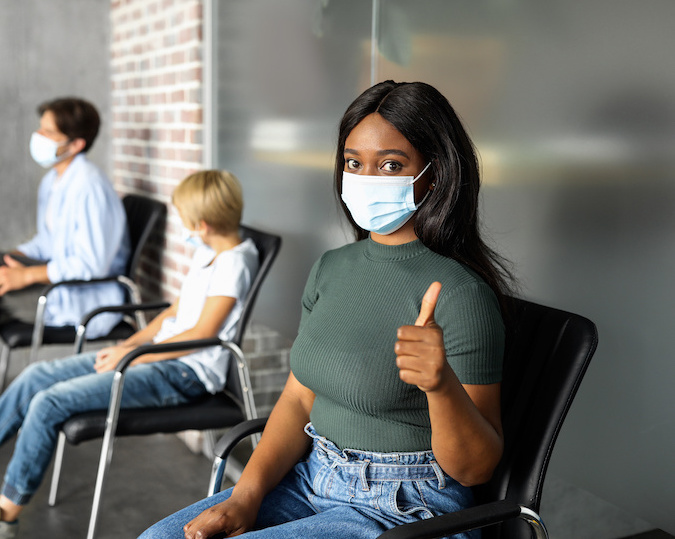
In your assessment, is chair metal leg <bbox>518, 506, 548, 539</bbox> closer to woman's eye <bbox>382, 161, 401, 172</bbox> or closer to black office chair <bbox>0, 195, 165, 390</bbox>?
woman's eye <bbox>382, 161, 401, 172</bbox>

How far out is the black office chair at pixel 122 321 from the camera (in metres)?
2.99

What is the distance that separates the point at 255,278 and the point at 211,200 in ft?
0.92

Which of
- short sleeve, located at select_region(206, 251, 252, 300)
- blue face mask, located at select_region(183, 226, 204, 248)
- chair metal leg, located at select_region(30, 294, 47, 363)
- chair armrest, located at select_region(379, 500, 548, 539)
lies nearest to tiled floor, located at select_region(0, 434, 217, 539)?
chair metal leg, located at select_region(30, 294, 47, 363)

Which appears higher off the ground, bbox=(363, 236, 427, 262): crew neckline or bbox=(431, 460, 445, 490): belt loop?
bbox=(363, 236, 427, 262): crew neckline

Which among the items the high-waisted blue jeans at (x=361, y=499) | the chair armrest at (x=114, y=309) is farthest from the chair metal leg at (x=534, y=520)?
the chair armrest at (x=114, y=309)

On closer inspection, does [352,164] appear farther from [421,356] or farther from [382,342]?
[421,356]

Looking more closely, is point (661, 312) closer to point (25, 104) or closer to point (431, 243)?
point (431, 243)

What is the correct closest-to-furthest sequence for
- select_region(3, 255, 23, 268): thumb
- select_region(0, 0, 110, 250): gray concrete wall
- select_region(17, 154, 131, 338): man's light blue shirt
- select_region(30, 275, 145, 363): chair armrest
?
select_region(30, 275, 145, 363): chair armrest → select_region(17, 154, 131, 338): man's light blue shirt → select_region(3, 255, 23, 268): thumb → select_region(0, 0, 110, 250): gray concrete wall

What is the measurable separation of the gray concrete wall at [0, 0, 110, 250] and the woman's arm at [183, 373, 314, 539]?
3.16 m

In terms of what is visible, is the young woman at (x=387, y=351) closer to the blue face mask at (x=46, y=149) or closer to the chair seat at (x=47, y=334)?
the chair seat at (x=47, y=334)

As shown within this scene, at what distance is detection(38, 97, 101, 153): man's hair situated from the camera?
341 centimetres

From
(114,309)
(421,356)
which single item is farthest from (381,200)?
(114,309)

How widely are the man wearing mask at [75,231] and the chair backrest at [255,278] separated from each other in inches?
36.9

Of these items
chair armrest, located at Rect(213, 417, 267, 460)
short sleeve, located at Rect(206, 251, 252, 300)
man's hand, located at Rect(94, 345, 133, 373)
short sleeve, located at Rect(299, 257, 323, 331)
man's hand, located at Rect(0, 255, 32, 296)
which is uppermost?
short sleeve, located at Rect(299, 257, 323, 331)
